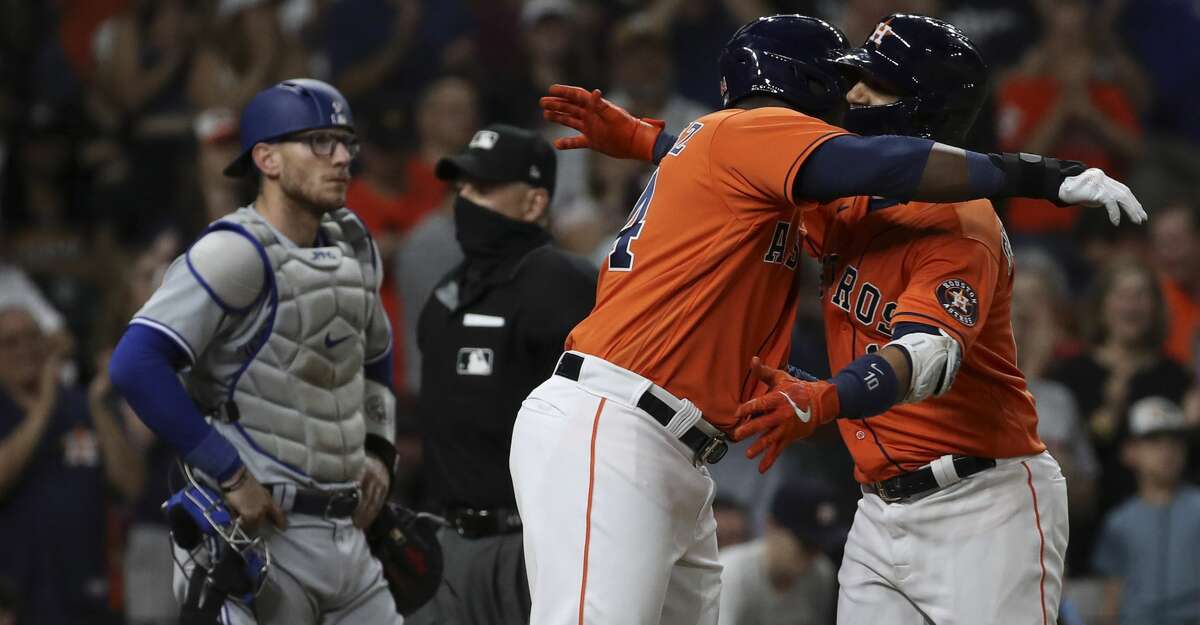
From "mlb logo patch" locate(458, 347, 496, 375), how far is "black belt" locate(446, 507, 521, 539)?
19.4 inches

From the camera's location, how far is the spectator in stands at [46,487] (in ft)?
26.6

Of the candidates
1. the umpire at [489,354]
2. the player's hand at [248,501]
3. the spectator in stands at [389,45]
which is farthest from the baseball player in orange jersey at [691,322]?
the spectator in stands at [389,45]

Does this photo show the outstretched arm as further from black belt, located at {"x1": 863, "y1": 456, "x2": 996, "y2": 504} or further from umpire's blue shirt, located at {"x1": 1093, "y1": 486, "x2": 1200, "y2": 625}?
umpire's blue shirt, located at {"x1": 1093, "y1": 486, "x2": 1200, "y2": 625}

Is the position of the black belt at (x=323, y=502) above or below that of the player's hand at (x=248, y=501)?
below

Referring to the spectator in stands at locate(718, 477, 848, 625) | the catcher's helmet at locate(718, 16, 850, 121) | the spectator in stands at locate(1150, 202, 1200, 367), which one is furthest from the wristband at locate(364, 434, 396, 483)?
the spectator in stands at locate(1150, 202, 1200, 367)

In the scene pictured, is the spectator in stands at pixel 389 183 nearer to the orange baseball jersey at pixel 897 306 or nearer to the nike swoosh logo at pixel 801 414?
the orange baseball jersey at pixel 897 306

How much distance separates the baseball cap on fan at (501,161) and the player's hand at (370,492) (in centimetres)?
123

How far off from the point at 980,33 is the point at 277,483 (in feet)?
21.7

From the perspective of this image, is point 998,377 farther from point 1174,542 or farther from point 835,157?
point 1174,542

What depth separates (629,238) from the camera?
4.47 m

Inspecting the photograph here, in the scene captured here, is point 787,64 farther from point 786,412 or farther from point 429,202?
point 429,202

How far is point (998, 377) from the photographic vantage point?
14.9ft

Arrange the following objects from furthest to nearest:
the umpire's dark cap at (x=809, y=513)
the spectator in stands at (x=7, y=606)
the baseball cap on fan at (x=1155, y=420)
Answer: the baseball cap on fan at (x=1155, y=420) → the umpire's dark cap at (x=809, y=513) → the spectator in stands at (x=7, y=606)

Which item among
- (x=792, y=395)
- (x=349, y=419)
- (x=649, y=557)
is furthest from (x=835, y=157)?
(x=349, y=419)
